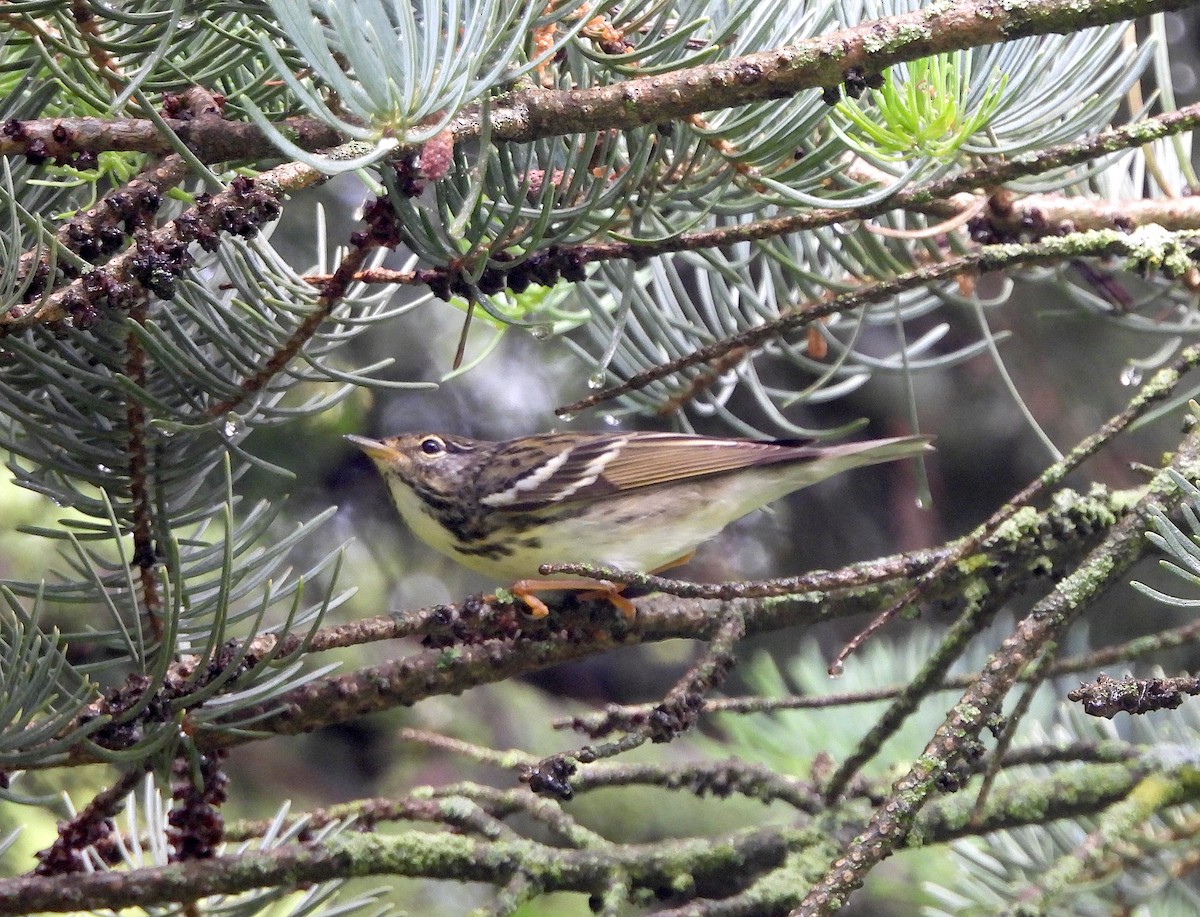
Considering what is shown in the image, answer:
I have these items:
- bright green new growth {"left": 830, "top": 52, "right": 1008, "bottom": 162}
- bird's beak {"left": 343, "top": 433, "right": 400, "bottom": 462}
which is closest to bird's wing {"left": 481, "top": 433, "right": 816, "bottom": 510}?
bird's beak {"left": 343, "top": 433, "right": 400, "bottom": 462}

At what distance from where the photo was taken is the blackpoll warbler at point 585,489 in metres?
2.47

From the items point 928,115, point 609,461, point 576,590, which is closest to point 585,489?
point 609,461

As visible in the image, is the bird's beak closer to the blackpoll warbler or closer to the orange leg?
the blackpoll warbler

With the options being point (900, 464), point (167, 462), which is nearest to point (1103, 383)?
point (900, 464)

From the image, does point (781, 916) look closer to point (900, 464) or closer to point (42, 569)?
point (42, 569)

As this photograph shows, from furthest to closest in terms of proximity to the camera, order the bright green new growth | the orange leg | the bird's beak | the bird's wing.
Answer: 1. the bird's wing
2. the bird's beak
3. the orange leg
4. the bright green new growth

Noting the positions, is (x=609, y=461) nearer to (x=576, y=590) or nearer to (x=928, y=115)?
(x=576, y=590)

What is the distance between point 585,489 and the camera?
262 cm

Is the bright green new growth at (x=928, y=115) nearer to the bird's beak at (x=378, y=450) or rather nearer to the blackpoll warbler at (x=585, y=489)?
the blackpoll warbler at (x=585, y=489)

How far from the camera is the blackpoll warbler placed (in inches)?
97.4

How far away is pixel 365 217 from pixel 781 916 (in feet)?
3.32

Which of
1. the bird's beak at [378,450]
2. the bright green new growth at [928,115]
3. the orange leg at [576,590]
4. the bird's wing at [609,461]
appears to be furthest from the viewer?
the bird's wing at [609,461]

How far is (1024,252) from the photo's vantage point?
1.32 m

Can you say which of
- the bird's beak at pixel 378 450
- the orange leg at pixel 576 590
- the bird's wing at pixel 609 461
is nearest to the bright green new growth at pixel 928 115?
the orange leg at pixel 576 590
